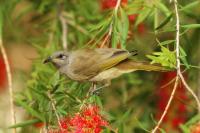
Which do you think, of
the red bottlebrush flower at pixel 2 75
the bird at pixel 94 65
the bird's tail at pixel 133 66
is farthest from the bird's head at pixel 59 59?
the red bottlebrush flower at pixel 2 75

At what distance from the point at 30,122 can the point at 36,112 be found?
13 centimetres

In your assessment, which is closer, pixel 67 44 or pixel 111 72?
pixel 111 72

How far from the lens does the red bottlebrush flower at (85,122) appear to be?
13.1 feet

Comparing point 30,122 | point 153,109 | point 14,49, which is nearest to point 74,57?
point 30,122

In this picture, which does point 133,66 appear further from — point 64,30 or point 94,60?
point 64,30

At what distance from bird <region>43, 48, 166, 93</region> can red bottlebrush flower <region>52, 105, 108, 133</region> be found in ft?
2.71

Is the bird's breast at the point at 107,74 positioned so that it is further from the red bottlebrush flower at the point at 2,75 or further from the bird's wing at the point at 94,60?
the red bottlebrush flower at the point at 2,75

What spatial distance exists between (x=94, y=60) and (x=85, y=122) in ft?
4.35

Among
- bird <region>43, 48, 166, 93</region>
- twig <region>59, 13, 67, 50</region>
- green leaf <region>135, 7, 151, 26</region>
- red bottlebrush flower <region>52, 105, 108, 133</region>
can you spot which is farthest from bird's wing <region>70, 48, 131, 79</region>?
red bottlebrush flower <region>52, 105, 108, 133</region>

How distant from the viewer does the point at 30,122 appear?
4809 millimetres

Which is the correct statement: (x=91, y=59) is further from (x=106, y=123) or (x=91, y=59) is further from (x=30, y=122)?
(x=106, y=123)

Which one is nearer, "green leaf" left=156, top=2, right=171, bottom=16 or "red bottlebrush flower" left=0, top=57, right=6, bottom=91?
"green leaf" left=156, top=2, right=171, bottom=16

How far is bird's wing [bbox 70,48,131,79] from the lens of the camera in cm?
497

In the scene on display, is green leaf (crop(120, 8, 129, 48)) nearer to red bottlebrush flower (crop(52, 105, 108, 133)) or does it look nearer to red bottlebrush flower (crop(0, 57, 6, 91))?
red bottlebrush flower (crop(52, 105, 108, 133))
